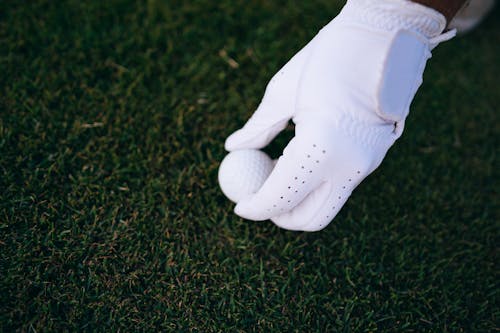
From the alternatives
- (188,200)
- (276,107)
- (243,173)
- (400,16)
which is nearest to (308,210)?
(243,173)

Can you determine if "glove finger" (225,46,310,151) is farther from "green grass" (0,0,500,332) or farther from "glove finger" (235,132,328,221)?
"green grass" (0,0,500,332)

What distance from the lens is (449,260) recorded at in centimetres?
245

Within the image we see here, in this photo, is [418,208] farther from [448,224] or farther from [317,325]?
[317,325]

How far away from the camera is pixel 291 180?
194 cm

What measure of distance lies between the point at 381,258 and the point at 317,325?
54 cm

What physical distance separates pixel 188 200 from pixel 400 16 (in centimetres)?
142

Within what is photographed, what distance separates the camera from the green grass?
216 cm

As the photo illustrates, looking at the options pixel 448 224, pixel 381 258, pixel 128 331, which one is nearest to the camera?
pixel 128 331

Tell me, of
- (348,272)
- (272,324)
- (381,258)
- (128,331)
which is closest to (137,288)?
(128,331)

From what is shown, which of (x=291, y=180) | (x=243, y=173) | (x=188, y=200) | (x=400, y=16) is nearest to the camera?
(x=400, y=16)

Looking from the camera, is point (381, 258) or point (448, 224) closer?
point (381, 258)

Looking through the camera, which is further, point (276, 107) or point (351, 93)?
point (276, 107)

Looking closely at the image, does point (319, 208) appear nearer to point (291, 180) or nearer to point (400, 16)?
point (291, 180)

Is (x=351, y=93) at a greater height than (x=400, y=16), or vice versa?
(x=400, y=16)
